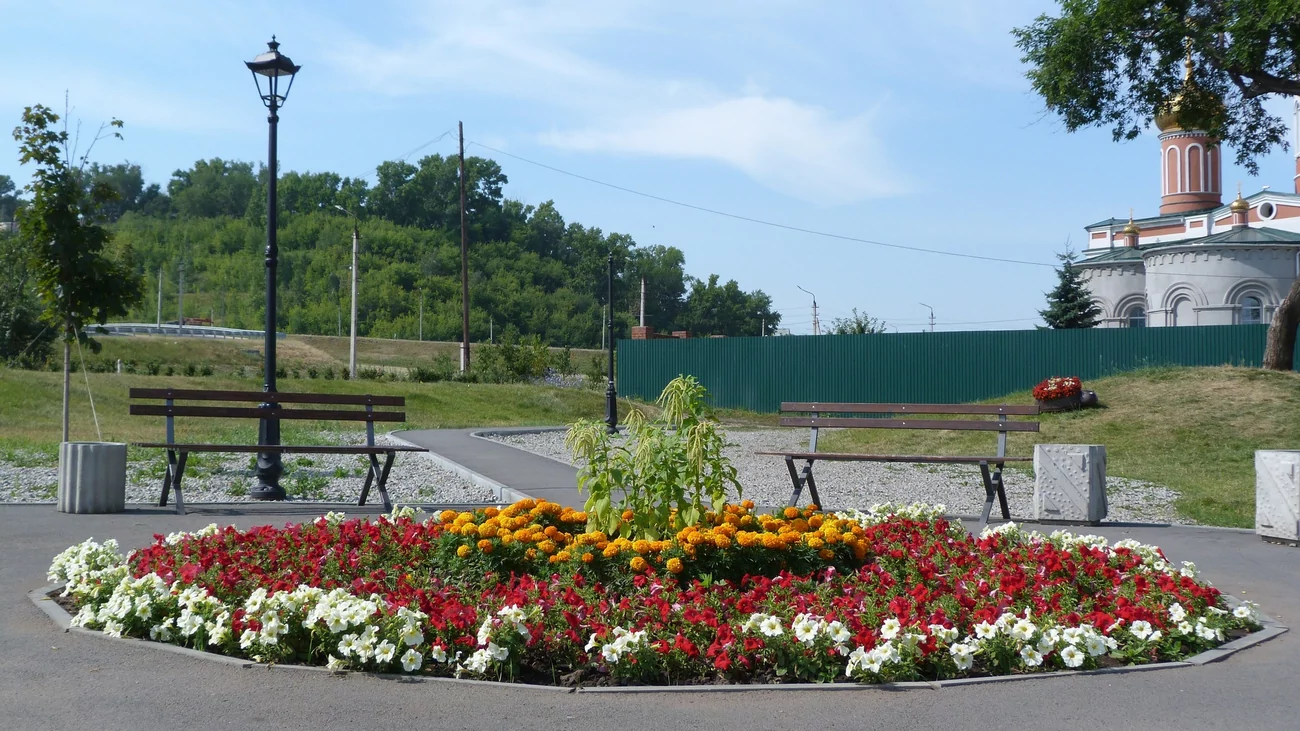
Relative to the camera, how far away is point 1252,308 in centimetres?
3822

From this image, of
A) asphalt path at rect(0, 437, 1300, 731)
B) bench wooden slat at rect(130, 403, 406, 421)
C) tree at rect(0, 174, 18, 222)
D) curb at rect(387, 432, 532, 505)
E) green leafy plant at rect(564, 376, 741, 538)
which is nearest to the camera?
asphalt path at rect(0, 437, 1300, 731)

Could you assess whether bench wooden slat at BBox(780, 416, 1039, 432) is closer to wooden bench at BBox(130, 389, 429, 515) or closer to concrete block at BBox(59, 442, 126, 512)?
wooden bench at BBox(130, 389, 429, 515)

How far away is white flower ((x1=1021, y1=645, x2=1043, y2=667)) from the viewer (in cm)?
471

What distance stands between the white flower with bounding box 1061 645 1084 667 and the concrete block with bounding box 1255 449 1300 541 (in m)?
4.34

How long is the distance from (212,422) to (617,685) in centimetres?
2126

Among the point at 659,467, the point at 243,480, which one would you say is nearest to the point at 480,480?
the point at 243,480

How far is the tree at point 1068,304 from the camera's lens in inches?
1435

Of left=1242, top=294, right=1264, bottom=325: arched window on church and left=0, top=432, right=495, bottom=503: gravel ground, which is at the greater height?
left=1242, top=294, right=1264, bottom=325: arched window on church

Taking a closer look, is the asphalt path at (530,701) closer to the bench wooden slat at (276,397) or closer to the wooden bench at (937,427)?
the wooden bench at (937,427)

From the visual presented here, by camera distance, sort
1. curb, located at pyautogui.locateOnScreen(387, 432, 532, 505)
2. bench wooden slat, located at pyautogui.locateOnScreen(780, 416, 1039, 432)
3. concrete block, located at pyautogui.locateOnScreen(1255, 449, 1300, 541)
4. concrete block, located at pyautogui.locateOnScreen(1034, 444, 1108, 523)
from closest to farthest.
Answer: concrete block, located at pyautogui.locateOnScreen(1255, 449, 1300, 541) → bench wooden slat, located at pyautogui.locateOnScreen(780, 416, 1039, 432) → concrete block, located at pyautogui.locateOnScreen(1034, 444, 1108, 523) → curb, located at pyautogui.locateOnScreen(387, 432, 532, 505)

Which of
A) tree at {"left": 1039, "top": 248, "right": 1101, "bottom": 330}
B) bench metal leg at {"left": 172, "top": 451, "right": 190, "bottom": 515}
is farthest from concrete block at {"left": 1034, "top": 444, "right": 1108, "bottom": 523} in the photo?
tree at {"left": 1039, "top": 248, "right": 1101, "bottom": 330}

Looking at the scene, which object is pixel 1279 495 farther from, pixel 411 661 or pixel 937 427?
pixel 411 661

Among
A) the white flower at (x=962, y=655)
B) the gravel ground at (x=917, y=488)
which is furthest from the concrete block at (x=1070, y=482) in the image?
the white flower at (x=962, y=655)

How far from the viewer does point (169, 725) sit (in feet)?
12.7
